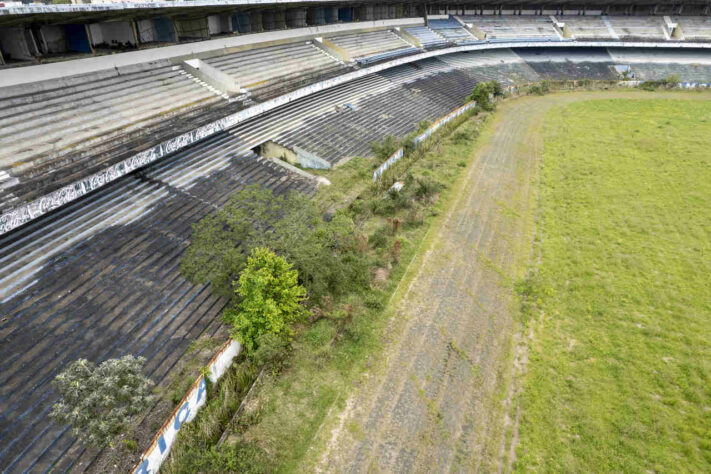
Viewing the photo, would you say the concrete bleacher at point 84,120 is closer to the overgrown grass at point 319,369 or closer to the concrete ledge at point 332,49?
the overgrown grass at point 319,369

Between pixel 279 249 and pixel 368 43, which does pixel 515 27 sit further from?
pixel 279 249

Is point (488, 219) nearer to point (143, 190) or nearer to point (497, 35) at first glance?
point (143, 190)

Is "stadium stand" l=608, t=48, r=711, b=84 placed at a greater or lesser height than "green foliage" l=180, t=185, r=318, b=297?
greater

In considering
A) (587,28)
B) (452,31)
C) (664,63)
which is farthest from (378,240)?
(664,63)

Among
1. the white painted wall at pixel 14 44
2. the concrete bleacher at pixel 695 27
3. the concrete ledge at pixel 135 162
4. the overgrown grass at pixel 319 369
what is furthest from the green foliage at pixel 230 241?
the concrete bleacher at pixel 695 27

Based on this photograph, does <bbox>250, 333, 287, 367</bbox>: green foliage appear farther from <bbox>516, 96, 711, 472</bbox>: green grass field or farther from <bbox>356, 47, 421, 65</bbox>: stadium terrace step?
<bbox>356, 47, 421, 65</bbox>: stadium terrace step

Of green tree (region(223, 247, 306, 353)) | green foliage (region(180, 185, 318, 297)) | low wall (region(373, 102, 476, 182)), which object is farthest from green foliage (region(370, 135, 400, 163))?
green tree (region(223, 247, 306, 353))
